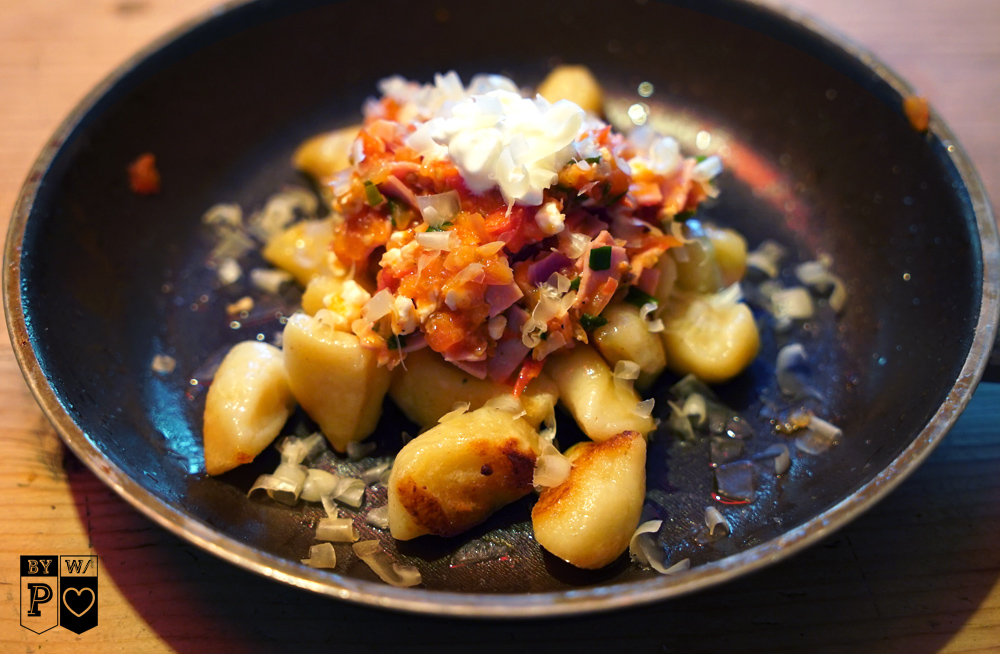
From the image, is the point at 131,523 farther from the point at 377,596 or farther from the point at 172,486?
the point at 377,596

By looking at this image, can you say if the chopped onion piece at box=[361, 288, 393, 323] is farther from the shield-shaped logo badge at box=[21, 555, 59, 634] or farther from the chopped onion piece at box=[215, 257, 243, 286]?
the shield-shaped logo badge at box=[21, 555, 59, 634]

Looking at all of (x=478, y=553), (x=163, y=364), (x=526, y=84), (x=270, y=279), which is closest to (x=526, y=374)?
(x=478, y=553)

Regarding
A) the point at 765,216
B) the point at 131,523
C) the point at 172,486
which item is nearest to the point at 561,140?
the point at 765,216

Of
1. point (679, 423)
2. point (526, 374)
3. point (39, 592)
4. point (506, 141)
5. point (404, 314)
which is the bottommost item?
point (39, 592)

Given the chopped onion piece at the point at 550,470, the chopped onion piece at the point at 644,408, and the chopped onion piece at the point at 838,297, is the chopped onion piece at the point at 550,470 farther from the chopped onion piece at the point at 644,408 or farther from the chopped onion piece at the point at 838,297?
the chopped onion piece at the point at 838,297

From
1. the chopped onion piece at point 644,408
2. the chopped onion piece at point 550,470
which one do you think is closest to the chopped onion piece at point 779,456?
the chopped onion piece at point 644,408

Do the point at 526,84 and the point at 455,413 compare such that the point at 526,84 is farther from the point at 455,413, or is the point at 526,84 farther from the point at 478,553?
the point at 478,553
